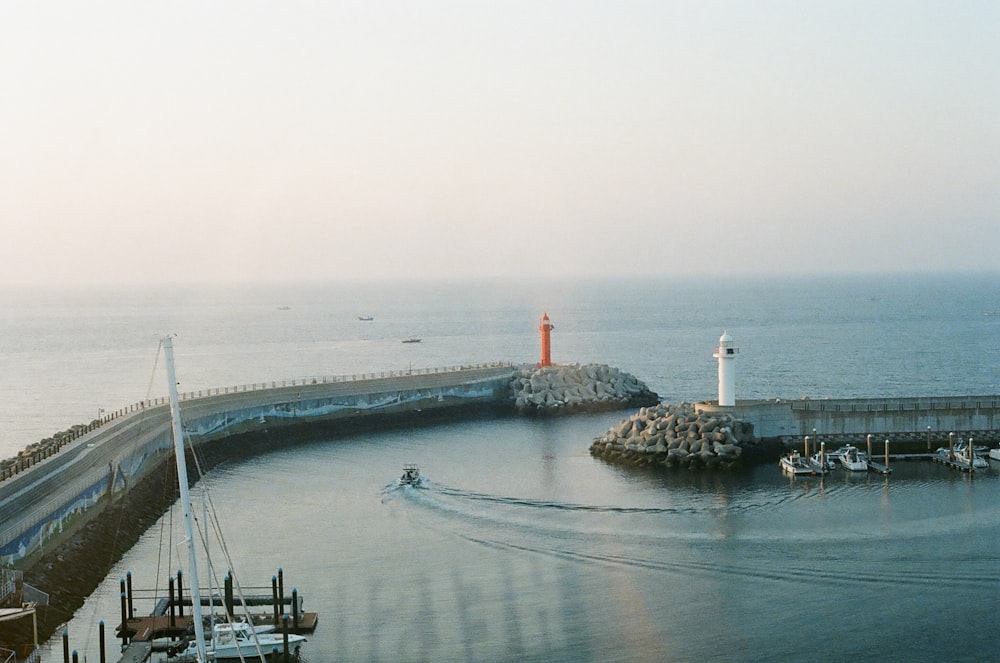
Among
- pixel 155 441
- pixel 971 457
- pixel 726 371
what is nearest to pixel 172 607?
pixel 155 441

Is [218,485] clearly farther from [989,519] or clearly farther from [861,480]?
[989,519]

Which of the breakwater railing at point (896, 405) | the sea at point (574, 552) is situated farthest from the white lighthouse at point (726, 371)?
the sea at point (574, 552)

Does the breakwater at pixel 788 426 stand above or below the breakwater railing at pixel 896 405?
below

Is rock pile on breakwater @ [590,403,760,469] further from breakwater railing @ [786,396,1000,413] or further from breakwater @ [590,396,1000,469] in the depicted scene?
breakwater railing @ [786,396,1000,413]

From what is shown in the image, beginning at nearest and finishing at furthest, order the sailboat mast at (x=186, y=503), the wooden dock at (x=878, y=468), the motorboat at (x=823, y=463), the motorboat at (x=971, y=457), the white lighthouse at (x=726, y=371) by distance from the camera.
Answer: the sailboat mast at (x=186, y=503)
the motorboat at (x=823, y=463)
the wooden dock at (x=878, y=468)
the motorboat at (x=971, y=457)
the white lighthouse at (x=726, y=371)

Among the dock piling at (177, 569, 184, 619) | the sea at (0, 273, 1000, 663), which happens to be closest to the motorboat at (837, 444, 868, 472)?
the sea at (0, 273, 1000, 663)

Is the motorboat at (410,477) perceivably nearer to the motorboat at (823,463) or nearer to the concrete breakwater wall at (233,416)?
the concrete breakwater wall at (233,416)

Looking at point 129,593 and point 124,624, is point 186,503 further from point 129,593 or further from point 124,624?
point 124,624
